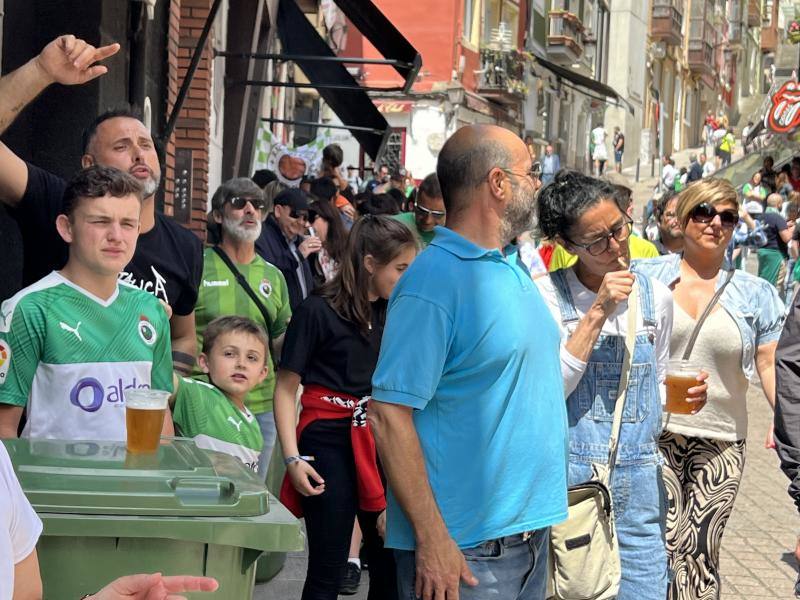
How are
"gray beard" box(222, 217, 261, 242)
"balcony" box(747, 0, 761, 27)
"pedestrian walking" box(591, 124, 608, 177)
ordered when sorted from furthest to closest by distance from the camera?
1. "balcony" box(747, 0, 761, 27)
2. "pedestrian walking" box(591, 124, 608, 177)
3. "gray beard" box(222, 217, 261, 242)

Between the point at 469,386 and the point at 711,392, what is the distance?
218 centimetres

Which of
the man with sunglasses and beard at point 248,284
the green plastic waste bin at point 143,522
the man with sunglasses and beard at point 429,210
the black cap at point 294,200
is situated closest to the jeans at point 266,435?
the man with sunglasses and beard at point 248,284

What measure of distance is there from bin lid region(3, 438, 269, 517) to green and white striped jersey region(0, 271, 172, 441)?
379 mm

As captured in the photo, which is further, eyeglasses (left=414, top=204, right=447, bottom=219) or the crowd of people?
eyeglasses (left=414, top=204, right=447, bottom=219)

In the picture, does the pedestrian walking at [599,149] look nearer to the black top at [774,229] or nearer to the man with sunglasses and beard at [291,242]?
the black top at [774,229]

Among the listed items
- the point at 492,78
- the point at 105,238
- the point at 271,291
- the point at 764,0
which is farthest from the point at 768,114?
the point at 764,0

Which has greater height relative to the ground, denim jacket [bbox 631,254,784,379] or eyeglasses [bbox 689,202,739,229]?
eyeglasses [bbox 689,202,739,229]

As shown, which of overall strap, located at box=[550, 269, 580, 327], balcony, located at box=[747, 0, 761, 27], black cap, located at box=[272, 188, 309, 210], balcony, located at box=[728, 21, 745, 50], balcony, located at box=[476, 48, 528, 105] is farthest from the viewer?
balcony, located at box=[747, 0, 761, 27]

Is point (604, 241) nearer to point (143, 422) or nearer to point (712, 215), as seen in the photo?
point (712, 215)

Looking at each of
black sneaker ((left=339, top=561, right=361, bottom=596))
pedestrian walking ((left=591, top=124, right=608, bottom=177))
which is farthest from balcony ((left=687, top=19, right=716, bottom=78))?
black sneaker ((left=339, top=561, right=361, bottom=596))

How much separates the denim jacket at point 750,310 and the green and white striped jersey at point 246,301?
1968 mm

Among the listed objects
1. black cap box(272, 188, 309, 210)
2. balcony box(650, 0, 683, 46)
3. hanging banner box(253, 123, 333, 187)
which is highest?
balcony box(650, 0, 683, 46)

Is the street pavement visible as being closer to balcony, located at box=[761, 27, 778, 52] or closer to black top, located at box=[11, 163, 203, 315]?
black top, located at box=[11, 163, 203, 315]

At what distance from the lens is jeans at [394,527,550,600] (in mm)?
3123
